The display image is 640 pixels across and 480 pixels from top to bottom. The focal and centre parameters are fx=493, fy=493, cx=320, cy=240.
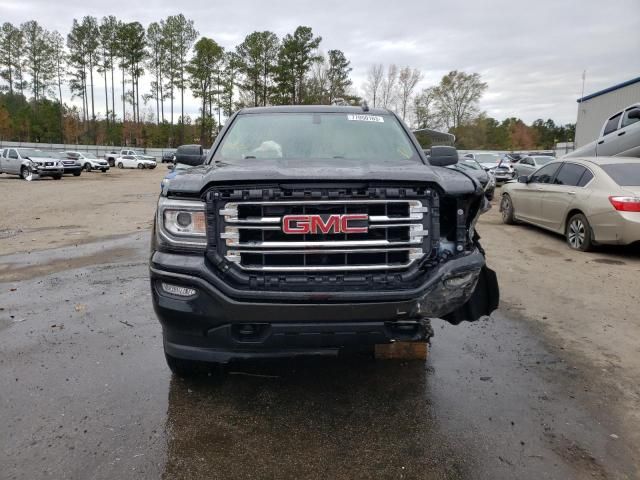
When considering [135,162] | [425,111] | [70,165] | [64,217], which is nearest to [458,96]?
[425,111]

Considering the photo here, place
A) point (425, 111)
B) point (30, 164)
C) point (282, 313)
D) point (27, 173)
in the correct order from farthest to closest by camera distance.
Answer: point (425, 111) → point (27, 173) → point (30, 164) → point (282, 313)

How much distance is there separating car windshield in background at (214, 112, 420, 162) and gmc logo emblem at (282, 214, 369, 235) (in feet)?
3.99

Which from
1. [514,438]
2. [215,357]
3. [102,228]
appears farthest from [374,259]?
[102,228]

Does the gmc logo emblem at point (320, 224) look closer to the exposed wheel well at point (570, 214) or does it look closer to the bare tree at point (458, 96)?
the exposed wheel well at point (570, 214)

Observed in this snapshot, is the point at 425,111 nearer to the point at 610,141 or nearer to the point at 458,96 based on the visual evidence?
the point at 458,96

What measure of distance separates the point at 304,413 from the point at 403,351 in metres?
1.00

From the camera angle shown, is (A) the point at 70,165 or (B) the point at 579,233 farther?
(A) the point at 70,165

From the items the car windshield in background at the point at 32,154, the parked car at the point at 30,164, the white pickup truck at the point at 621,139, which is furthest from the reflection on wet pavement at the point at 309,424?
the car windshield in background at the point at 32,154

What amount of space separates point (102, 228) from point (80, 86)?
75874mm

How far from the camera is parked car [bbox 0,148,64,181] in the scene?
87.8 feet

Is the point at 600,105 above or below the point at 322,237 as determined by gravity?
above

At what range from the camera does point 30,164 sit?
87.6ft

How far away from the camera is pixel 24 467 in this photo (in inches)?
97.0

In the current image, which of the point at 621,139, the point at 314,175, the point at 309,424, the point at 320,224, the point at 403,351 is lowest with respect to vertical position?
the point at 309,424
